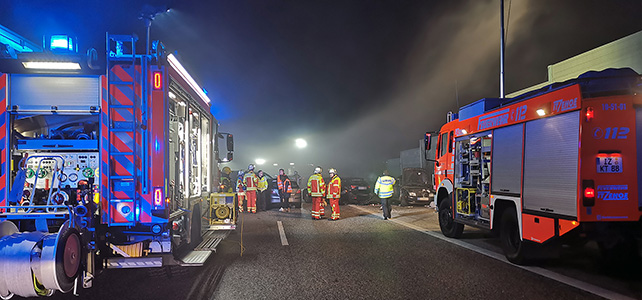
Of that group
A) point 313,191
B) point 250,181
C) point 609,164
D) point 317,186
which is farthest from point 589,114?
point 250,181

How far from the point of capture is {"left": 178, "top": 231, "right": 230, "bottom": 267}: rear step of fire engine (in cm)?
550

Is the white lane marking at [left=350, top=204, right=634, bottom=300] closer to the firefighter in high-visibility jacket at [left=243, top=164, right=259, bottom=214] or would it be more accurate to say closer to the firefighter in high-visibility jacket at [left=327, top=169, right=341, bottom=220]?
the firefighter in high-visibility jacket at [left=327, top=169, right=341, bottom=220]

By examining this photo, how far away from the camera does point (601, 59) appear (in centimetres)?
1639

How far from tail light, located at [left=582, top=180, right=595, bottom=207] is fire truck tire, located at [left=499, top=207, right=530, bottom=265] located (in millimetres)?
1334

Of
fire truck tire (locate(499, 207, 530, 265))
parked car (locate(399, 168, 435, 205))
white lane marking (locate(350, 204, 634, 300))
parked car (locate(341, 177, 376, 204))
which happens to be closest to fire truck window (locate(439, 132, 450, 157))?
white lane marking (locate(350, 204, 634, 300))

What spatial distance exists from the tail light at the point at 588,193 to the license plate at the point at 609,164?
21 centimetres

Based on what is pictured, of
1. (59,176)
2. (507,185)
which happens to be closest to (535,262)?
(507,185)

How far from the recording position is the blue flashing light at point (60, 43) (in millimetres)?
4945

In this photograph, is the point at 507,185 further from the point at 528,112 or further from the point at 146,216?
the point at 146,216

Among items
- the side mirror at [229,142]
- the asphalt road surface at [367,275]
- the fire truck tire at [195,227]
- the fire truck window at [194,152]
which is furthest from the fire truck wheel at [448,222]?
the fire truck window at [194,152]

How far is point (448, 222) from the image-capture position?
9.49 meters

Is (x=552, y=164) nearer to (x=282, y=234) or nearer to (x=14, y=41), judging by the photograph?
(x=282, y=234)

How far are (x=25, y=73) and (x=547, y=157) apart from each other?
7.08 meters

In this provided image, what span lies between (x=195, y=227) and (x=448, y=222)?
564cm
